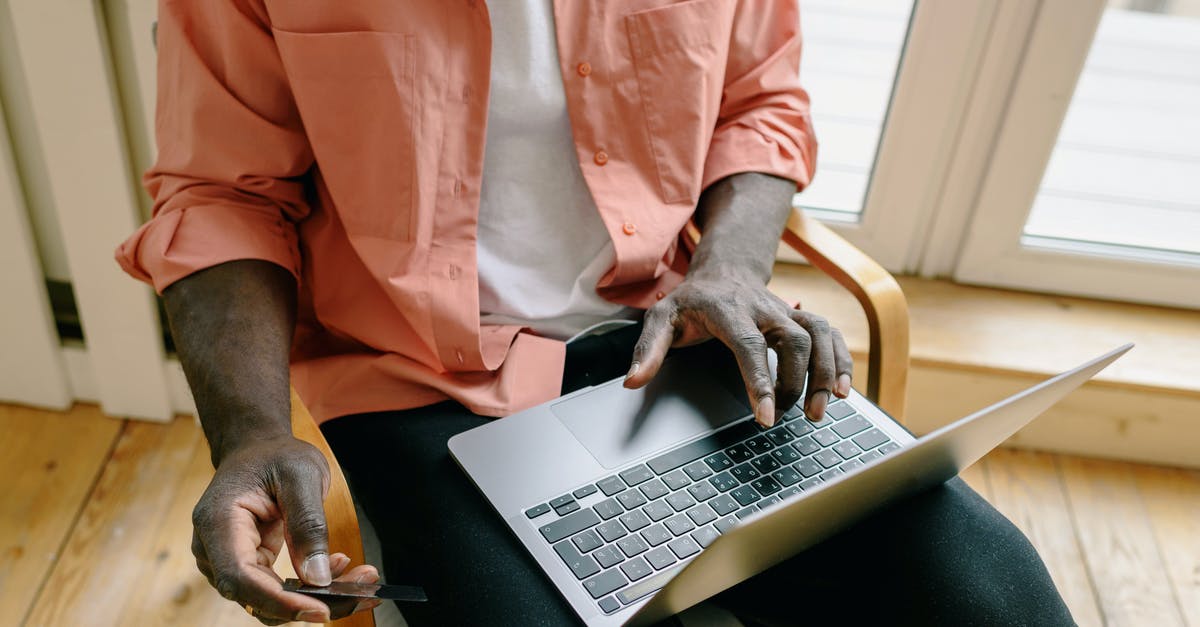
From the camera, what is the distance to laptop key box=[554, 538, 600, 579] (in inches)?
33.1

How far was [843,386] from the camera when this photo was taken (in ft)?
3.24

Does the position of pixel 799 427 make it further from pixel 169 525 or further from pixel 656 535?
pixel 169 525

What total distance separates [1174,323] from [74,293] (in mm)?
2098

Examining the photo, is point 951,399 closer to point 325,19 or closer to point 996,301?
point 996,301

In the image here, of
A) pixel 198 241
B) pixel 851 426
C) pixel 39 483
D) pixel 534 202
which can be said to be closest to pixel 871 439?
pixel 851 426

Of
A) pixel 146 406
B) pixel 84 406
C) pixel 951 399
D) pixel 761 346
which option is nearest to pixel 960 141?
pixel 951 399

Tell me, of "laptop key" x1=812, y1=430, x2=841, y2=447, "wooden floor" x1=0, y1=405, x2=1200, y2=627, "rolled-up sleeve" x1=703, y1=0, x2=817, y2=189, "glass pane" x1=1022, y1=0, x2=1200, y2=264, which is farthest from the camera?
"glass pane" x1=1022, y1=0, x2=1200, y2=264

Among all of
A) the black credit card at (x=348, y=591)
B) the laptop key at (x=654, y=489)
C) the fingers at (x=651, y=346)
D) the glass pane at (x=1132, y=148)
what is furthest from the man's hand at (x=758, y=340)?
the glass pane at (x=1132, y=148)

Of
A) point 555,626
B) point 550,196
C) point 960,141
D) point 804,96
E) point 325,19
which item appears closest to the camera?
point 555,626

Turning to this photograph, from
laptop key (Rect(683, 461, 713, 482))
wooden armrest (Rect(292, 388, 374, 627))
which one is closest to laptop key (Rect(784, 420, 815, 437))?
laptop key (Rect(683, 461, 713, 482))

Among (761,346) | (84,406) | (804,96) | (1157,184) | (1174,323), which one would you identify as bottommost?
(84,406)

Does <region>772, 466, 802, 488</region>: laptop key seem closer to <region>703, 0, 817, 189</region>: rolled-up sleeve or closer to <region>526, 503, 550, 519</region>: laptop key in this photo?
<region>526, 503, 550, 519</region>: laptop key

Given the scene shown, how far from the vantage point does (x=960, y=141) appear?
1.75m

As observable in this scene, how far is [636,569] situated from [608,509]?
0.22 ft
